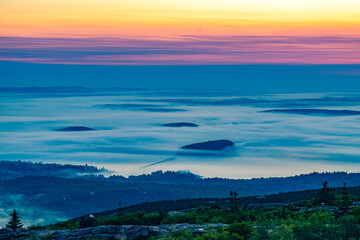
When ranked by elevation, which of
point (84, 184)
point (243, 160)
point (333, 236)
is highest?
point (243, 160)

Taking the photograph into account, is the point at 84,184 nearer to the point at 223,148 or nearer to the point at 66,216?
the point at 66,216

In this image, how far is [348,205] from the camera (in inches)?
1328

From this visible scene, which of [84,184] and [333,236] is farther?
[84,184]

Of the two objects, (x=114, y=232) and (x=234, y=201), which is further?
(x=234, y=201)

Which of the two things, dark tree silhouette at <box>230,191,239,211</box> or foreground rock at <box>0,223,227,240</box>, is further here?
dark tree silhouette at <box>230,191,239,211</box>

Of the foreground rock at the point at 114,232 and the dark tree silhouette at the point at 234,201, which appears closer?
the foreground rock at the point at 114,232

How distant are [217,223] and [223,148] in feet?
549

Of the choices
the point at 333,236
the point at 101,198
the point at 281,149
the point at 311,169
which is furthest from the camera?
the point at 281,149

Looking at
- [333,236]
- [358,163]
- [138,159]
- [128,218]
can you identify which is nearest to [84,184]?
[138,159]

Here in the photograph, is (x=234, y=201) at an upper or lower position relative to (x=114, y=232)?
upper

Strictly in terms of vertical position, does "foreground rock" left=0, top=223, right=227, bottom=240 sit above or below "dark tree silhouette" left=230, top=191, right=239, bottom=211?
below

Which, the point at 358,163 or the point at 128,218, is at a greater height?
the point at 358,163

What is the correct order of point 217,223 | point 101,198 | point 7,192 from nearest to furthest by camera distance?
1. point 217,223
2. point 101,198
3. point 7,192

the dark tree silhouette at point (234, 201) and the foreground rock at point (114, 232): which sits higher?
the dark tree silhouette at point (234, 201)
